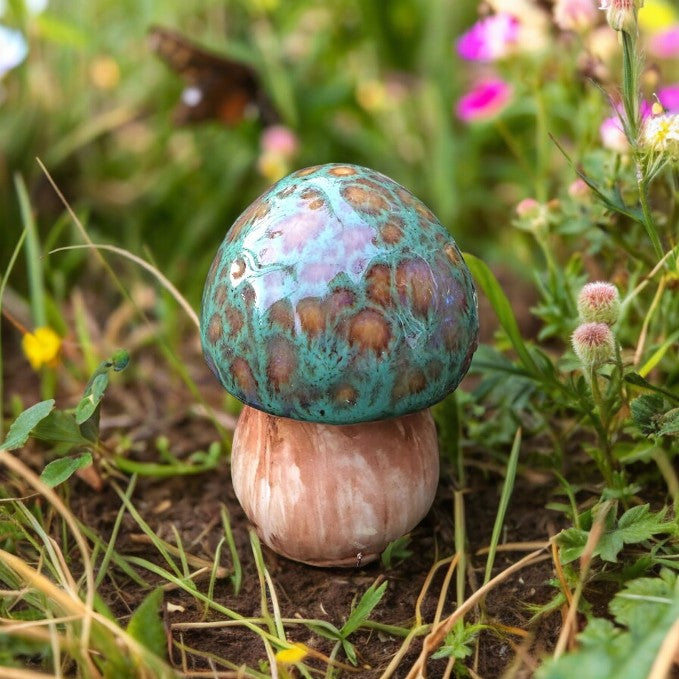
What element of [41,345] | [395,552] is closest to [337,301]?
[395,552]

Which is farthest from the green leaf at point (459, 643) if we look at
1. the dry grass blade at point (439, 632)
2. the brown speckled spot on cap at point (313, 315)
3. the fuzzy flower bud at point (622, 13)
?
the fuzzy flower bud at point (622, 13)

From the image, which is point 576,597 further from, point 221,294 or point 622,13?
point 622,13

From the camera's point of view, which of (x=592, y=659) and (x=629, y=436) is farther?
(x=629, y=436)

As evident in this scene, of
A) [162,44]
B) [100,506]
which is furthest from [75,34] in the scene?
[100,506]

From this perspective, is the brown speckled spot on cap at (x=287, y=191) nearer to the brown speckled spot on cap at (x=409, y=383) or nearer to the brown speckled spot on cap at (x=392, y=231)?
the brown speckled spot on cap at (x=392, y=231)

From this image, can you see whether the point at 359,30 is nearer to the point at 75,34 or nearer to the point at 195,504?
the point at 75,34

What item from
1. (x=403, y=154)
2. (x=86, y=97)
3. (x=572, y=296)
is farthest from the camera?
(x=403, y=154)

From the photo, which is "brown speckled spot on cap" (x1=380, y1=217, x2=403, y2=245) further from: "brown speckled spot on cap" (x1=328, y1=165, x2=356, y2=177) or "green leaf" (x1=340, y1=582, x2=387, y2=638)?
"green leaf" (x1=340, y1=582, x2=387, y2=638)
